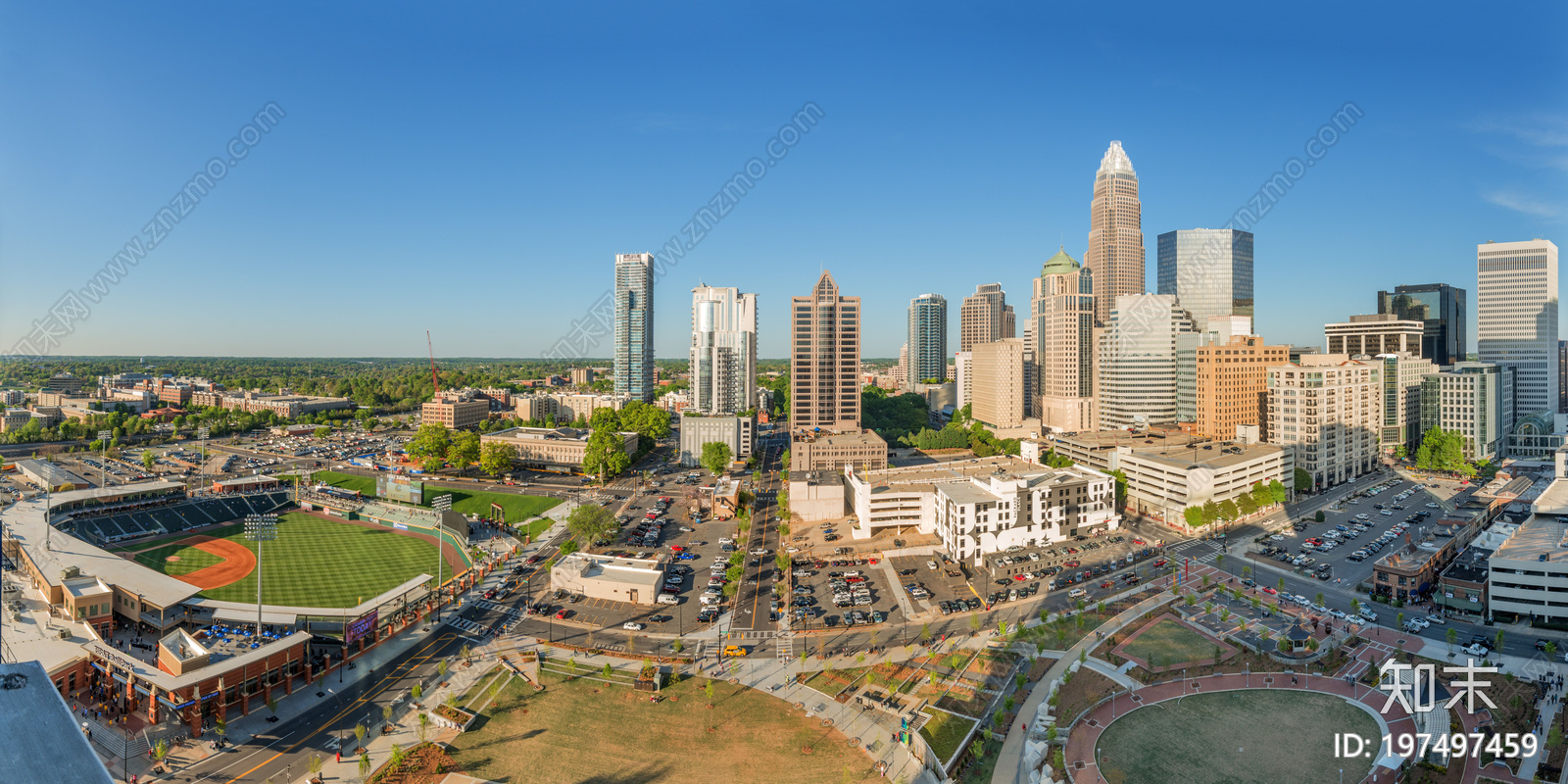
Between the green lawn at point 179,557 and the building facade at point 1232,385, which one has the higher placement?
the building facade at point 1232,385

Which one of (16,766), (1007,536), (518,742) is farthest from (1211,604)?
(16,766)

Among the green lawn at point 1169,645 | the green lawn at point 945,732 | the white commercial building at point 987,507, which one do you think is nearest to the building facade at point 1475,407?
the white commercial building at point 987,507

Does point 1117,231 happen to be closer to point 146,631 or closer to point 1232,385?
point 1232,385

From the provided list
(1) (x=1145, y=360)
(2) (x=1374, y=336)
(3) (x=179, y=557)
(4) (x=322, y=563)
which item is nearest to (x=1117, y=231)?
(2) (x=1374, y=336)

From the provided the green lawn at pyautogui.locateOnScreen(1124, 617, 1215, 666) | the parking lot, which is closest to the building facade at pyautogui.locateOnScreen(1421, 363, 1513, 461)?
the parking lot

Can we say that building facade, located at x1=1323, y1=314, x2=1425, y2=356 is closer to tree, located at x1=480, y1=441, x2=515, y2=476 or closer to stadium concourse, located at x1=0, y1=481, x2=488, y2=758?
tree, located at x1=480, y1=441, x2=515, y2=476

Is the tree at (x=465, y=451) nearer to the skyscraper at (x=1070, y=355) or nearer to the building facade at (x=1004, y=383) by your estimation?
the building facade at (x=1004, y=383)
